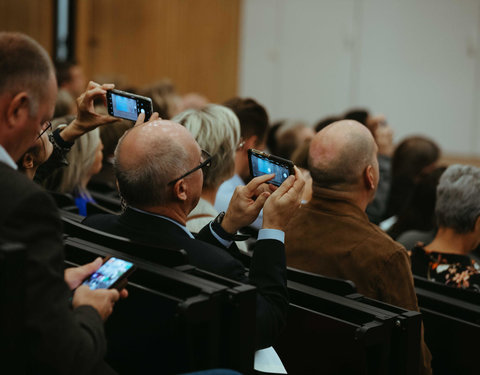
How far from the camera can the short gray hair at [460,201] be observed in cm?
260

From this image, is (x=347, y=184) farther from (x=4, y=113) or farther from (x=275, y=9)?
(x=275, y=9)

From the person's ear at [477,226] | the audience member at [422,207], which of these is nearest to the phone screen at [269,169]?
the person's ear at [477,226]

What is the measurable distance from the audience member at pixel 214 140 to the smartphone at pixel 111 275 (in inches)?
40.2

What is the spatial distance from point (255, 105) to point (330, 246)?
4.57 ft

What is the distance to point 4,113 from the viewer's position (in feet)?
4.40

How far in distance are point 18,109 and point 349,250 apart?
1.22 meters

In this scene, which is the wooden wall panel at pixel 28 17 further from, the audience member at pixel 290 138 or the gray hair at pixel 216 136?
the gray hair at pixel 216 136

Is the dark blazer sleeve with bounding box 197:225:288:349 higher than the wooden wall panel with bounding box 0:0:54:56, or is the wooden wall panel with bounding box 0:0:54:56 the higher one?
the wooden wall panel with bounding box 0:0:54:56

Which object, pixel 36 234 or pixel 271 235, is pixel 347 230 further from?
pixel 36 234

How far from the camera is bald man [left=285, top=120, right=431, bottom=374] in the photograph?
2104mm

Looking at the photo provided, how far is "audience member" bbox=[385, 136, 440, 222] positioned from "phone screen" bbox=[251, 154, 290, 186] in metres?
2.98

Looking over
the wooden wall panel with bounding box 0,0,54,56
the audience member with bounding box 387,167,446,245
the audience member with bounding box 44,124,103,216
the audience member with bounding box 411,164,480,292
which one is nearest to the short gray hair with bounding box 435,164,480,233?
the audience member with bounding box 411,164,480,292

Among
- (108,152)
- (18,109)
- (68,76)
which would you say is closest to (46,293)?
(18,109)

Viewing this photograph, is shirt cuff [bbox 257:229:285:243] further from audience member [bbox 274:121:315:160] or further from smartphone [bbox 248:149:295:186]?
audience member [bbox 274:121:315:160]
